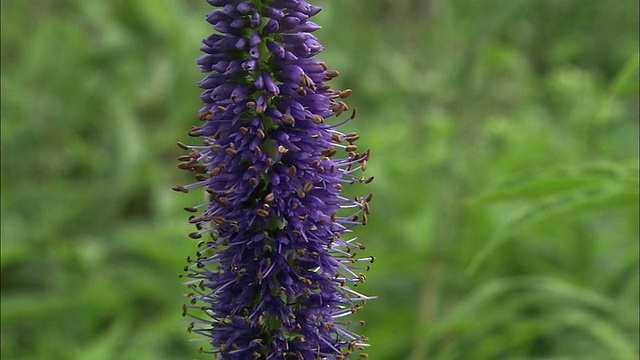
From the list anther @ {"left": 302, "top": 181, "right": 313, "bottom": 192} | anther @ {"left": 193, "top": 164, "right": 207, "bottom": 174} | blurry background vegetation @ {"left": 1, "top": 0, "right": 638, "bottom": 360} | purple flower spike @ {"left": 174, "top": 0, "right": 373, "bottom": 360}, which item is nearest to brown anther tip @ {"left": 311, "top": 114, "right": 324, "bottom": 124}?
purple flower spike @ {"left": 174, "top": 0, "right": 373, "bottom": 360}

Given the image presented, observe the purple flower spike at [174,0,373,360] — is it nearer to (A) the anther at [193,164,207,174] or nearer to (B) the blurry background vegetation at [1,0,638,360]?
(A) the anther at [193,164,207,174]

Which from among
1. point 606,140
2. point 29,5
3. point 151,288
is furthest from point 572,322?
point 29,5

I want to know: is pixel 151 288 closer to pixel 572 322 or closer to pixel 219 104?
pixel 572 322

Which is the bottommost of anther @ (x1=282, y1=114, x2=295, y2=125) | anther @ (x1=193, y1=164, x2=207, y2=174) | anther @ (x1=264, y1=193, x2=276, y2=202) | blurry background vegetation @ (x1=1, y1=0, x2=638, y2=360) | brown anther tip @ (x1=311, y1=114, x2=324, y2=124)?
anther @ (x1=264, y1=193, x2=276, y2=202)

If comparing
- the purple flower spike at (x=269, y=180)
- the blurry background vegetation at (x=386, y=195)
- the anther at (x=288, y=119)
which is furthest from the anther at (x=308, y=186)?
the blurry background vegetation at (x=386, y=195)

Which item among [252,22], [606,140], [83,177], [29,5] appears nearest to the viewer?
[252,22]

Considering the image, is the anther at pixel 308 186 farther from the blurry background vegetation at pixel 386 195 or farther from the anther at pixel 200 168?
the blurry background vegetation at pixel 386 195

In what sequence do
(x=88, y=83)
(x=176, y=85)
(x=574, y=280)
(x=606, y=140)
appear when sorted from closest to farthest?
(x=574, y=280) < (x=606, y=140) < (x=176, y=85) < (x=88, y=83)
